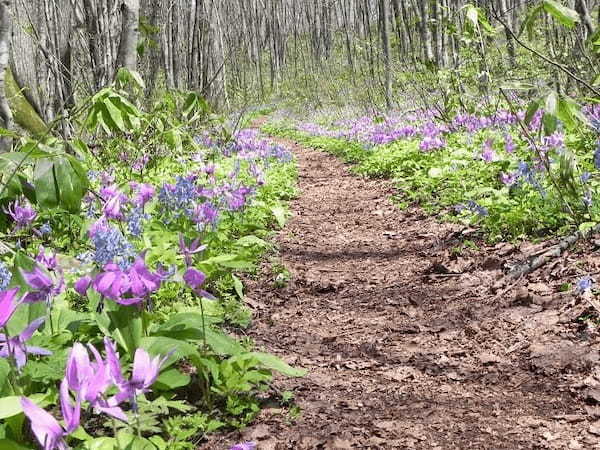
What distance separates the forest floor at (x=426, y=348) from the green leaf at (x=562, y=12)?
1.16 meters

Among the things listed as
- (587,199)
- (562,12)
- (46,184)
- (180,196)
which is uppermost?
(562,12)

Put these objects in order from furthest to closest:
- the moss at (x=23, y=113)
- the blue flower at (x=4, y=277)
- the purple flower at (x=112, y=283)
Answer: the moss at (x=23, y=113), the blue flower at (x=4, y=277), the purple flower at (x=112, y=283)

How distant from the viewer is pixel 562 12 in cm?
175

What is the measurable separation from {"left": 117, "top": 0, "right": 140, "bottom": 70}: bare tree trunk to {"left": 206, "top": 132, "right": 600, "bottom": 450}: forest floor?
2298 millimetres

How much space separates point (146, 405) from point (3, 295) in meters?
0.81

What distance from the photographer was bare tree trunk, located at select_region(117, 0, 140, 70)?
194 inches

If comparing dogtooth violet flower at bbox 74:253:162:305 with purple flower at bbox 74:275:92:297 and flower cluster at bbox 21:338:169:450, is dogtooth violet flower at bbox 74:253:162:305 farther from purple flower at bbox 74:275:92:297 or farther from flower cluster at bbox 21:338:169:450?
flower cluster at bbox 21:338:169:450

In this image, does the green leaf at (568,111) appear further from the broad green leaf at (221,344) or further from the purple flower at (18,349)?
the purple flower at (18,349)

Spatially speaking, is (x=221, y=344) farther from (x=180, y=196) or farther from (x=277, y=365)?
(x=180, y=196)

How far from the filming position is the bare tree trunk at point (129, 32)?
4.93m

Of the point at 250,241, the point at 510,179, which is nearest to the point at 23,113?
the point at 250,241

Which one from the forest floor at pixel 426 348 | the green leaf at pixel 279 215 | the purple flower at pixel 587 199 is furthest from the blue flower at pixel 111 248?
the green leaf at pixel 279 215

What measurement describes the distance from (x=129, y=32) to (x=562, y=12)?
4.07 meters

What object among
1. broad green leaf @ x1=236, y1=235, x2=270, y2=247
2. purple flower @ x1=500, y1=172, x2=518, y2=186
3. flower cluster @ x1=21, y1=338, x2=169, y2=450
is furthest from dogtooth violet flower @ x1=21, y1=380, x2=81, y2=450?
purple flower @ x1=500, y1=172, x2=518, y2=186
